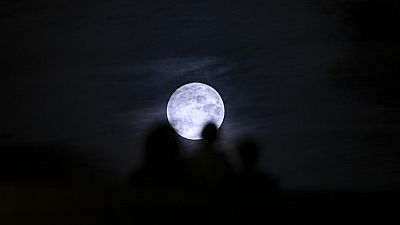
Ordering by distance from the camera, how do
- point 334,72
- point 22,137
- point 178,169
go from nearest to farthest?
1. point 178,169
2. point 22,137
3. point 334,72

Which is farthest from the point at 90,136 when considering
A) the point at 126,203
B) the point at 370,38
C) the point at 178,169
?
the point at 370,38

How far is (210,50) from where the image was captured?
3576mm

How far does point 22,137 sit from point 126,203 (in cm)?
132

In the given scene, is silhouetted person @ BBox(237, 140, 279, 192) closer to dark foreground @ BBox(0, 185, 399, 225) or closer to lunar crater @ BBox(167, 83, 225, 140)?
lunar crater @ BBox(167, 83, 225, 140)

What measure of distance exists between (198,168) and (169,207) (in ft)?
2.63

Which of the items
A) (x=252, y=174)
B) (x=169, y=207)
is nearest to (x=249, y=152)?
(x=252, y=174)

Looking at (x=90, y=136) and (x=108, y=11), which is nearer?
(x=90, y=136)

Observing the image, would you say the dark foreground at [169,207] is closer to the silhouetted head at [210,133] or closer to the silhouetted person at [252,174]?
the silhouetted person at [252,174]

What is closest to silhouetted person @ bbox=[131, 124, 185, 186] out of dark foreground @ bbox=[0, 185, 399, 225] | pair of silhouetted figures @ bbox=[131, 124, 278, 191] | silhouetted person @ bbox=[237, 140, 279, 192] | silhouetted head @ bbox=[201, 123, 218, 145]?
pair of silhouetted figures @ bbox=[131, 124, 278, 191]

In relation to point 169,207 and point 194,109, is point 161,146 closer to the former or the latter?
point 194,109

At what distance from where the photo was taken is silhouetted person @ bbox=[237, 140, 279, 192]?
2.83 meters

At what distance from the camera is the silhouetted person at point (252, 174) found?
283cm

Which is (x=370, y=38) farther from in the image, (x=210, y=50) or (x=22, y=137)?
(x=22, y=137)

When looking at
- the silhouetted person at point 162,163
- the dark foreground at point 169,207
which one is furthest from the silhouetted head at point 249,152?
the dark foreground at point 169,207
